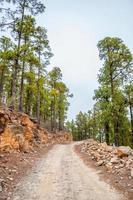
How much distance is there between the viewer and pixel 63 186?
10.3m

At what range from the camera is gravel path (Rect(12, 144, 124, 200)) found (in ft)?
29.6

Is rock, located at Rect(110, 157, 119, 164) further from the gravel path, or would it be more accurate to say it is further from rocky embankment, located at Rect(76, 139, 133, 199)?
the gravel path

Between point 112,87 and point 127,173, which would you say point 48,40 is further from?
point 127,173

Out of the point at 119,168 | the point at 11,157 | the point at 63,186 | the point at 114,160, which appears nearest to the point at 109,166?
the point at 114,160

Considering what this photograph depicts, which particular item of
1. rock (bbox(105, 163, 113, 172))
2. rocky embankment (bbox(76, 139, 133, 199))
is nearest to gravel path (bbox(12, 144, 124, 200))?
rocky embankment (bbox(76, 139, 133, 199))

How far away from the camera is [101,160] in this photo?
15.7 meters

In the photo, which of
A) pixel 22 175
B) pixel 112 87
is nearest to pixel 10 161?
pixel 22 175

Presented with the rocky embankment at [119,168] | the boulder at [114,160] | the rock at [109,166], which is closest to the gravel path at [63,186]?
the rocky embankment at [119,168]

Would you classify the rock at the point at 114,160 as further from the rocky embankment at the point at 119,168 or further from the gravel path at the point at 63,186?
the gravel path at the point at 63,186

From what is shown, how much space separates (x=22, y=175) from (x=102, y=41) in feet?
63.6

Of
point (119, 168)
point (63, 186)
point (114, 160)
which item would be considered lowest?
point (63, 186)

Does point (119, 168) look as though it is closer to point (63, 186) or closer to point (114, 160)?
point (114, 160)

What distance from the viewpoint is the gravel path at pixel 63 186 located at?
Answer: 355 inches

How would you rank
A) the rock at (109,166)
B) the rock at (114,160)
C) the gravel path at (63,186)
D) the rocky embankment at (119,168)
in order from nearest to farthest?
the gravel path at (63,186)
the rocky embankment at (119,168)
the rock at (109,166)
the rock at (114,160)
